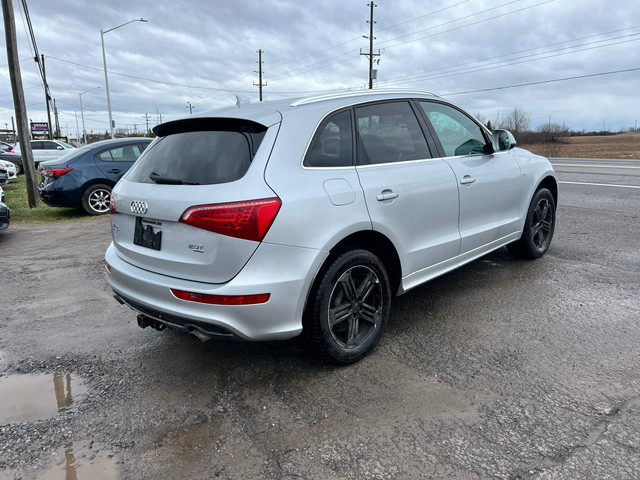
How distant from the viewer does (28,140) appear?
11930mm

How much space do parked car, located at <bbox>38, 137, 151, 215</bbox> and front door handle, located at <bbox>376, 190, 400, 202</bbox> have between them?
26.6ft

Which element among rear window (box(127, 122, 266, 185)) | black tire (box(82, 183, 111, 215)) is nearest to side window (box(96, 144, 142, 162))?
black tire (box(82, 183, 111, 215))

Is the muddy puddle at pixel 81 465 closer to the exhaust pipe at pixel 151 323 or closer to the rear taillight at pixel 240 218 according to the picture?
the exhaust pipe at pixel 151 323

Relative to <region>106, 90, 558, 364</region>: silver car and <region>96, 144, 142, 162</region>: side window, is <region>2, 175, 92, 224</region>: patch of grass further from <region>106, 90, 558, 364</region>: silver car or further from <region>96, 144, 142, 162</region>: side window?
<region>106, 90, 558, 364</region>: silver car

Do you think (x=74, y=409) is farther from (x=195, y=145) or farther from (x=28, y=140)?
(x=28, y=140)

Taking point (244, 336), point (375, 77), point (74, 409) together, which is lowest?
point (74, 409)

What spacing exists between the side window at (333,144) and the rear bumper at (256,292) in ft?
1.94

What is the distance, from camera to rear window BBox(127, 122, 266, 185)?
2.69m

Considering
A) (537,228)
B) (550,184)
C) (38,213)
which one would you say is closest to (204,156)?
(537,228)

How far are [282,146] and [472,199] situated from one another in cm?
194

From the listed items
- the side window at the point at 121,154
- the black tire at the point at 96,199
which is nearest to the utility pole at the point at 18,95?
the black tire at the point at 96,199

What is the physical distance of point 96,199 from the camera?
32.2 ft

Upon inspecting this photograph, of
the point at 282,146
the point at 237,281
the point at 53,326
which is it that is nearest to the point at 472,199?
the point at 282,146

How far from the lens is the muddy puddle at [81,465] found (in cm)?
221
